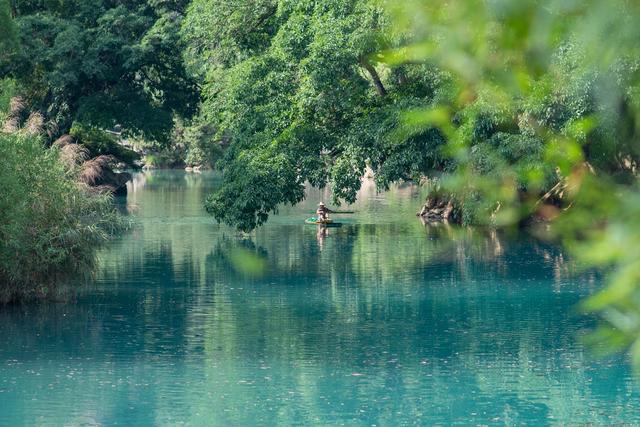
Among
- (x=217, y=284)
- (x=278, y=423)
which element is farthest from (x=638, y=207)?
(x=217, y=284)

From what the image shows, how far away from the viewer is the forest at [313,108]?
4445 millimetres

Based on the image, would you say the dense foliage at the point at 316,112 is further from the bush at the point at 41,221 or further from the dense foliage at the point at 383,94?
the bush at the point at 41,221

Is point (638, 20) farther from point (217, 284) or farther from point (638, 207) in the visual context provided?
point (217, 284)

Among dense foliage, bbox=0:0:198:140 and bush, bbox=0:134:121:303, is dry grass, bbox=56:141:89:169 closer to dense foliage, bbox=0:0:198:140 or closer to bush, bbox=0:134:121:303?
bush, bbox=0:134:121:303

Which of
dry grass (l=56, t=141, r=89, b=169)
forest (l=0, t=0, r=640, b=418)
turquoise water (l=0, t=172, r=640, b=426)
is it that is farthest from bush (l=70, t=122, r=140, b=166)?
dry grass (l=56, t=141, r=89, b=169)

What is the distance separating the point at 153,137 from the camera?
5412cm

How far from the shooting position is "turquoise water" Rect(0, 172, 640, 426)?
17453mm

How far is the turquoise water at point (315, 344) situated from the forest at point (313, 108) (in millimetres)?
1646

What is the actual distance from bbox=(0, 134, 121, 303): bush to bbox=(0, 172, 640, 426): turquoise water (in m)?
0.78

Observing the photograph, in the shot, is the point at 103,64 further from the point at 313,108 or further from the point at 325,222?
the point at 313,108

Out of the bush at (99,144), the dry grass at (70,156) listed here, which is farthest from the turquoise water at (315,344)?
the bush at (99,144)

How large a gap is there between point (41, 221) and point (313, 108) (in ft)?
32.8

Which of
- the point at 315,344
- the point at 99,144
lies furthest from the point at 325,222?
the point at 315,344

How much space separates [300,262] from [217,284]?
456 centimetres
